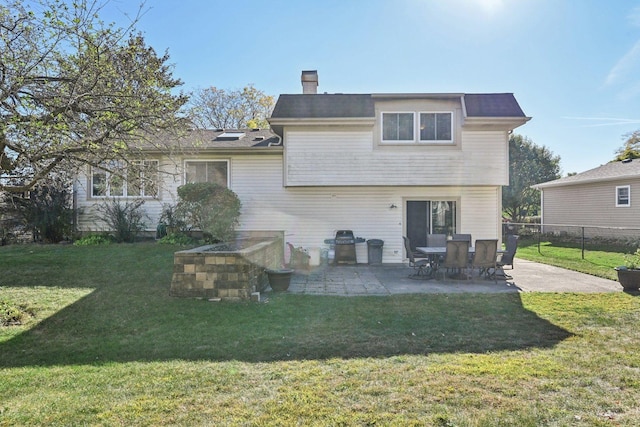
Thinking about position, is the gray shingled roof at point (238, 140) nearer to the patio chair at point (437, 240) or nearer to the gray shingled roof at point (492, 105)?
the patio chair at point (437, 240)

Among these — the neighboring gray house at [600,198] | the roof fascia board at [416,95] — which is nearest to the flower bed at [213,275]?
the roof fascia board at [416,95]

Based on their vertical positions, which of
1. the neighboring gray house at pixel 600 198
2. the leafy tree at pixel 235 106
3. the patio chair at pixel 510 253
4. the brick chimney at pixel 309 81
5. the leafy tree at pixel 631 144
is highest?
the leafy tree at pixel 235 106

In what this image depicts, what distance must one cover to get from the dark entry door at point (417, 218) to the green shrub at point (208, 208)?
6.05 m

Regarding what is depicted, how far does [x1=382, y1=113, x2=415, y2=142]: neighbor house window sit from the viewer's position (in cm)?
1148

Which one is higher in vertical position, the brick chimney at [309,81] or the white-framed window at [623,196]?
the brick chimney at [309,81]

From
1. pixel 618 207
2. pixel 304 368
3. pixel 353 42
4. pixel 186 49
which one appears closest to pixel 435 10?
pixel 353 42

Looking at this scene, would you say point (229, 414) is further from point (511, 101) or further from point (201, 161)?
point (511, 101)

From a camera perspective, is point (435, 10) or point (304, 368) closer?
point (304, 368)

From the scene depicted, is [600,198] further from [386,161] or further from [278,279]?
[278,279]

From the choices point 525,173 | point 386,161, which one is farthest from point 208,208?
point 525,173

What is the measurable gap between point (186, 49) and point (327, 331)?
8.10 m

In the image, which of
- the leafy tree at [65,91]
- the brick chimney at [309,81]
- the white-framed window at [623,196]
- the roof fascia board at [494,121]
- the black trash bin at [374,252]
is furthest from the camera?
the white-framed window at [623,196]

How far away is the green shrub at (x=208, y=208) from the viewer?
1097 centimetres

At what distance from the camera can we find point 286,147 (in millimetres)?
11414
